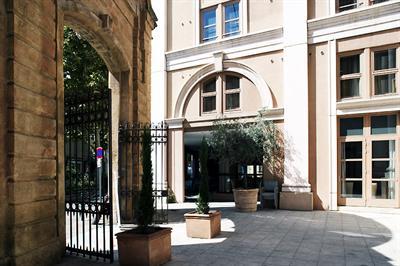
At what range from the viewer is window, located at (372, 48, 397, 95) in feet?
40.0

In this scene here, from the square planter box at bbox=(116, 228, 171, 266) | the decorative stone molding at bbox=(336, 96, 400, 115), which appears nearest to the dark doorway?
the square planter box at bbox=(116, 228, 171, 266)

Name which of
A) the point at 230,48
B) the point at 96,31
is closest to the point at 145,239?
the point at 96,31

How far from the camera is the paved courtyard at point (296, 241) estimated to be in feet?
21.8

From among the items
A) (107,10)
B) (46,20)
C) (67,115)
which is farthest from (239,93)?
(46,20)

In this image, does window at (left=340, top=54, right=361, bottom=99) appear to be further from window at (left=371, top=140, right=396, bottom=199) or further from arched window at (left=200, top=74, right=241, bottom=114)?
arched window at (left=200, top=74, right=241, bottom=114)

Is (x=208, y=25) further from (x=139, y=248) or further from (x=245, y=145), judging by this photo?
(x=139, y=248)

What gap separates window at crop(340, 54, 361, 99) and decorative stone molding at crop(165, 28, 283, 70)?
7.77 ft

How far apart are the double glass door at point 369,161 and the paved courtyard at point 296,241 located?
0.61 m

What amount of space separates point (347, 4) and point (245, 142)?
5888 mm

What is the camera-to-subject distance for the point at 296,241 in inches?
321

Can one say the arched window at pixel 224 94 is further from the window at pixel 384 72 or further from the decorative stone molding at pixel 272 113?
the window at pixel 384 72

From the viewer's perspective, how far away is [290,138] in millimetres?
13406

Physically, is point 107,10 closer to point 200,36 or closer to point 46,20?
point 46,20

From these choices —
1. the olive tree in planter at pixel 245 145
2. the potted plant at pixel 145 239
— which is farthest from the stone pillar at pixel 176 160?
the potted plant at pixel 145 239
